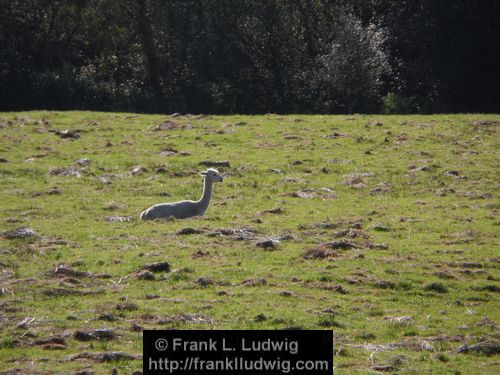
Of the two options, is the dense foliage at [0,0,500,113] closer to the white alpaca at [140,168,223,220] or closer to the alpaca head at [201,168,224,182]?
the alpaca head at [201,168,224,182]

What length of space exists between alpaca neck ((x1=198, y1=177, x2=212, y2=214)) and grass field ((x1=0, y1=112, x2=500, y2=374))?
46cm

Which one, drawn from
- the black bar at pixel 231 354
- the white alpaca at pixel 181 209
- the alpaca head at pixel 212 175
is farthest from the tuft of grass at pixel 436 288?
the alpaca head at pixel 212 175

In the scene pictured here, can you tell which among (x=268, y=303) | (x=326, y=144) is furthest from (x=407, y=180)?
(x=268, y=303)

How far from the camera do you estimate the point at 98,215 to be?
24.0 meters

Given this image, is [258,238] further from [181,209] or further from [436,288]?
[436,288]

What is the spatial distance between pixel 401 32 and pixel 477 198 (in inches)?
1212

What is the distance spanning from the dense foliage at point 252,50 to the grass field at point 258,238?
47.8 feet

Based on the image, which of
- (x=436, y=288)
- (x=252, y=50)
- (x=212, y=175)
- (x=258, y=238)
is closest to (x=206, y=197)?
(x=212, y=175)

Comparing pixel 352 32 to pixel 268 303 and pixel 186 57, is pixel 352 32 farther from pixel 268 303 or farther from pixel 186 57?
pixel 268 303

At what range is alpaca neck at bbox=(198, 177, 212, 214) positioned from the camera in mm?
24203

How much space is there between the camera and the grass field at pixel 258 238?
15133 mm

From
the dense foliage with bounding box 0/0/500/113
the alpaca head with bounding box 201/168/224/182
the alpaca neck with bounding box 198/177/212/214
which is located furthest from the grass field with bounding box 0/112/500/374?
the dense foliage with bounding box 0/0/500/113

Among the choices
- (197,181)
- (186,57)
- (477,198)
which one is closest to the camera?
(477,198)

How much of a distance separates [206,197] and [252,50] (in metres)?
32.6
